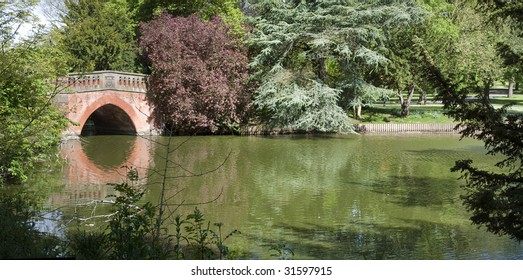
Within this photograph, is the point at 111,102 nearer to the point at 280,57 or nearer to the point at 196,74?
the point at 196,74

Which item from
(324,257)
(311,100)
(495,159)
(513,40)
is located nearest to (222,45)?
(311,100)

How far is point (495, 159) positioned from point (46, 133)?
14814 millimetres

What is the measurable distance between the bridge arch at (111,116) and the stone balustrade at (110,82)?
22.6 inches

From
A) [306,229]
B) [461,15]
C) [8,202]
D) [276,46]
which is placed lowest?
[306,229]

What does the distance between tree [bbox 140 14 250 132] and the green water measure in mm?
3750

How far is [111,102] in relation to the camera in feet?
91.1

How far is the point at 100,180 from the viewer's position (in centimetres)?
1533

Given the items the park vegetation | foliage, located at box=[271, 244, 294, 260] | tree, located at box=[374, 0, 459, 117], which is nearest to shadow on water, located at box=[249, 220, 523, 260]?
foliage, located at box=[271, 244, 294, 260]

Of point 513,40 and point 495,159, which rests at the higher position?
point 513,40

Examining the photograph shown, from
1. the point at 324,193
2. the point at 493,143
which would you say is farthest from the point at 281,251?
the point at 324,193

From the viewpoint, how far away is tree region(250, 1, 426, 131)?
27438 millimetres

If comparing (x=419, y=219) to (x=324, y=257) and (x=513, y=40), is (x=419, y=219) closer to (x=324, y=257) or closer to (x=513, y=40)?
(x=324, y=257)

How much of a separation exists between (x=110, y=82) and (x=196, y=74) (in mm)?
4229

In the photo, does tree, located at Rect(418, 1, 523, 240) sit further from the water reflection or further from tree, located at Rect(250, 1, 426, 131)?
tree, located at Rect(250, 1, 426, 131)
